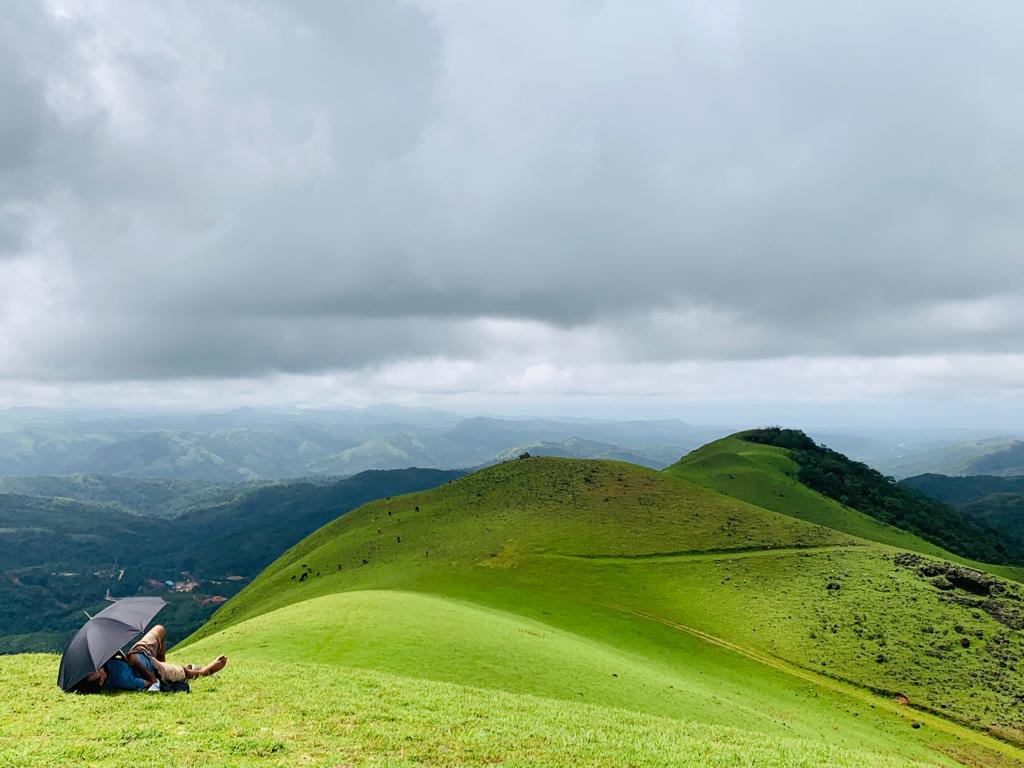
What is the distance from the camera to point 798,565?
232 ft

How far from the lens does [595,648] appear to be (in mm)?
43844

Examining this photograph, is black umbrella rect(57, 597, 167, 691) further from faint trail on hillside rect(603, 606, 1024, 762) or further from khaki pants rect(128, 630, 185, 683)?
faint trail on hillside rect(603, 606, 1024, 762)

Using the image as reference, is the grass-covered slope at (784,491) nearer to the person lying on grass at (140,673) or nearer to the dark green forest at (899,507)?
the dark green forest at (899,507)

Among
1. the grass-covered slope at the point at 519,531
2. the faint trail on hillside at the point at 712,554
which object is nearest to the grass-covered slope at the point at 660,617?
the faint trail on hillside at the point at 712,554

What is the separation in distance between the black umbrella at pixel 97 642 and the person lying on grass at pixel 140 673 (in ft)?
1.56

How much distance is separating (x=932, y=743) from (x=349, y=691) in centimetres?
4055

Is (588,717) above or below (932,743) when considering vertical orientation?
above

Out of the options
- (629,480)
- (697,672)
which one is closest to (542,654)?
(697,672)

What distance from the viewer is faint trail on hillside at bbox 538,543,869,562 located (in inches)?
2970

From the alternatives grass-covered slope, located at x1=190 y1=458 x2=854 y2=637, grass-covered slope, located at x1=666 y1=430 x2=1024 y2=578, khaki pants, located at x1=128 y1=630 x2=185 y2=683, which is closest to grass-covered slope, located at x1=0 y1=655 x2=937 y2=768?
khaki pants, located at x1=128 y1=630 x2=185 y2=683

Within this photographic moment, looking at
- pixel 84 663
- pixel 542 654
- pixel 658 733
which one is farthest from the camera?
pixel 542 654

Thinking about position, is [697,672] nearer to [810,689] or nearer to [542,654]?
[810,689]

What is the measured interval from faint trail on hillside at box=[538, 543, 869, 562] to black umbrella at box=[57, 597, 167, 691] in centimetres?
6342

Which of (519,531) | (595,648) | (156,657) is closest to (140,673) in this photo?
(156,657)
